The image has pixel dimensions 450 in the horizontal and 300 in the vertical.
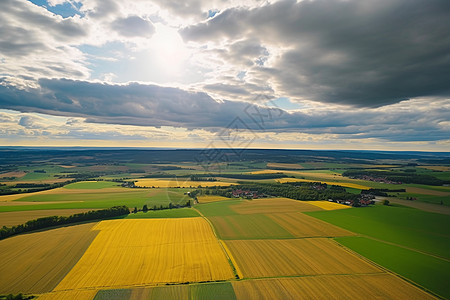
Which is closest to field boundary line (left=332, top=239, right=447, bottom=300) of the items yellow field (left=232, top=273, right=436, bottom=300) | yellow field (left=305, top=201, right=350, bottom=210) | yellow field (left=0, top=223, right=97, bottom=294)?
yellow field (left=232, top=273, right=436, bottom=300)

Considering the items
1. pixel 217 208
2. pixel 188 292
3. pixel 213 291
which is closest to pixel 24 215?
pixel 217 208

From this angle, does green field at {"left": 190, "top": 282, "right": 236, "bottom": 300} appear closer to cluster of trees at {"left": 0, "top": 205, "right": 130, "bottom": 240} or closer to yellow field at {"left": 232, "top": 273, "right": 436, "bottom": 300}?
yellow field at {"left": 232, "top": 273, "right": 436, "bottom": 300}

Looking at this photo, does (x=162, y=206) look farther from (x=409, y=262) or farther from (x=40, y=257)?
(x=409, y=262)

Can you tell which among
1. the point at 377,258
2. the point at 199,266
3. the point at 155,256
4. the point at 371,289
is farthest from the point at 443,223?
the point at 155,256

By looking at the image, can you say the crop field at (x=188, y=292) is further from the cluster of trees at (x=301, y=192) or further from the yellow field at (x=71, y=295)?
the cluster of trees at (x=301, y=192)

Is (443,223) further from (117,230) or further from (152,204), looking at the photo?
(152,204)

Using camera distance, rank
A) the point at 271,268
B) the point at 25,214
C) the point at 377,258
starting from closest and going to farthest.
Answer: the point at 271,268 < the point at 377,258 < the point at 25,214

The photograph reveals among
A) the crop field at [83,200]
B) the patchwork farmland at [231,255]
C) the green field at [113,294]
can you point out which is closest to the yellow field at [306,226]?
the patchwork farmland at [231,255]
